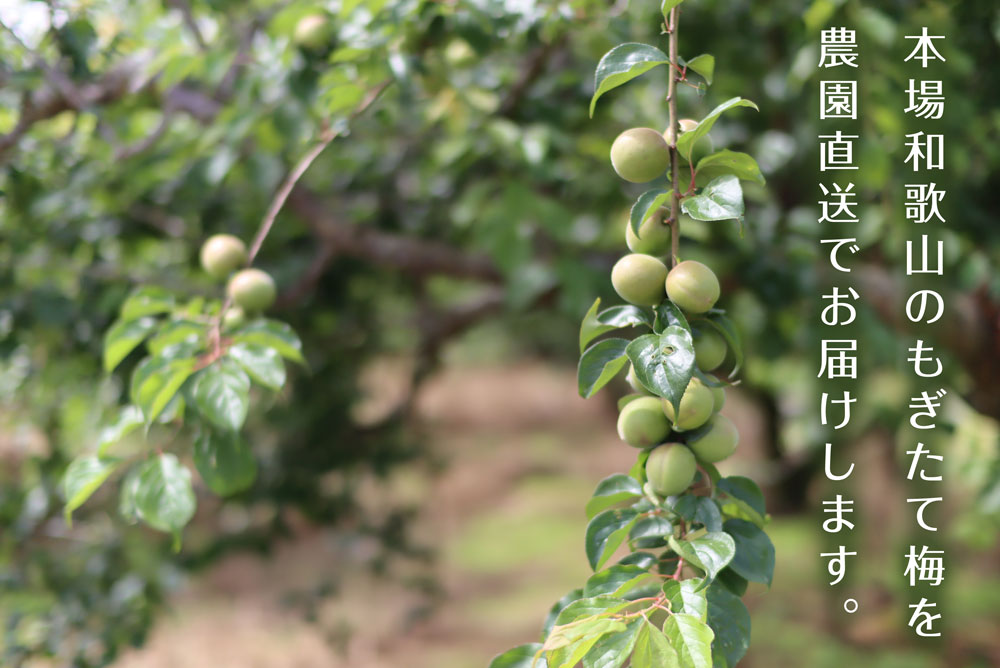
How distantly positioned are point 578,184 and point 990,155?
85 centimetres

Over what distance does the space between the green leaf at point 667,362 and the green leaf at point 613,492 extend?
5.1 inches

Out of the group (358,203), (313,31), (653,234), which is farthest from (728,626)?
(358,203)

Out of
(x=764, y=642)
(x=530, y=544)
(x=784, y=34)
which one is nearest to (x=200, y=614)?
(x=530, y=544)

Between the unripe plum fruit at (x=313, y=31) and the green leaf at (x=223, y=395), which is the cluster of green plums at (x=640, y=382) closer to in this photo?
the green leaf at (x=223, y=395)

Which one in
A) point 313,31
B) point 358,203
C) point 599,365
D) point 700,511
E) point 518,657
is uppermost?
point 358,203

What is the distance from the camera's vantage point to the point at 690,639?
495 millimetres

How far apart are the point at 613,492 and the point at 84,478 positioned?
0.52 meters

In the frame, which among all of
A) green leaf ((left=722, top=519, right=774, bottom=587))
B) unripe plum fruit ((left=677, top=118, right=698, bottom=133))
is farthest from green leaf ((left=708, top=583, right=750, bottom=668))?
unripe plum fruit ((left=677, top=118, right=698, bottom=133))

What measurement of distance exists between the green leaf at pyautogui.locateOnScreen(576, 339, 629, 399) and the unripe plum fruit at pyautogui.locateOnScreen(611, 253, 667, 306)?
0.04m

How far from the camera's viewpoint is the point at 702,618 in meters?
0.50

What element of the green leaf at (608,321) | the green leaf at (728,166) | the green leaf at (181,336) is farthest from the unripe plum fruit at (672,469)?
the green leaf at (181,336)

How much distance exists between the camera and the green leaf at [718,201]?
53cm

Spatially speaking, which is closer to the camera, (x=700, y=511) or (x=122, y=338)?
(x=700, y=511)

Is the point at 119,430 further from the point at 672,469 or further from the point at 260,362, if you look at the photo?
the point at 672,469
